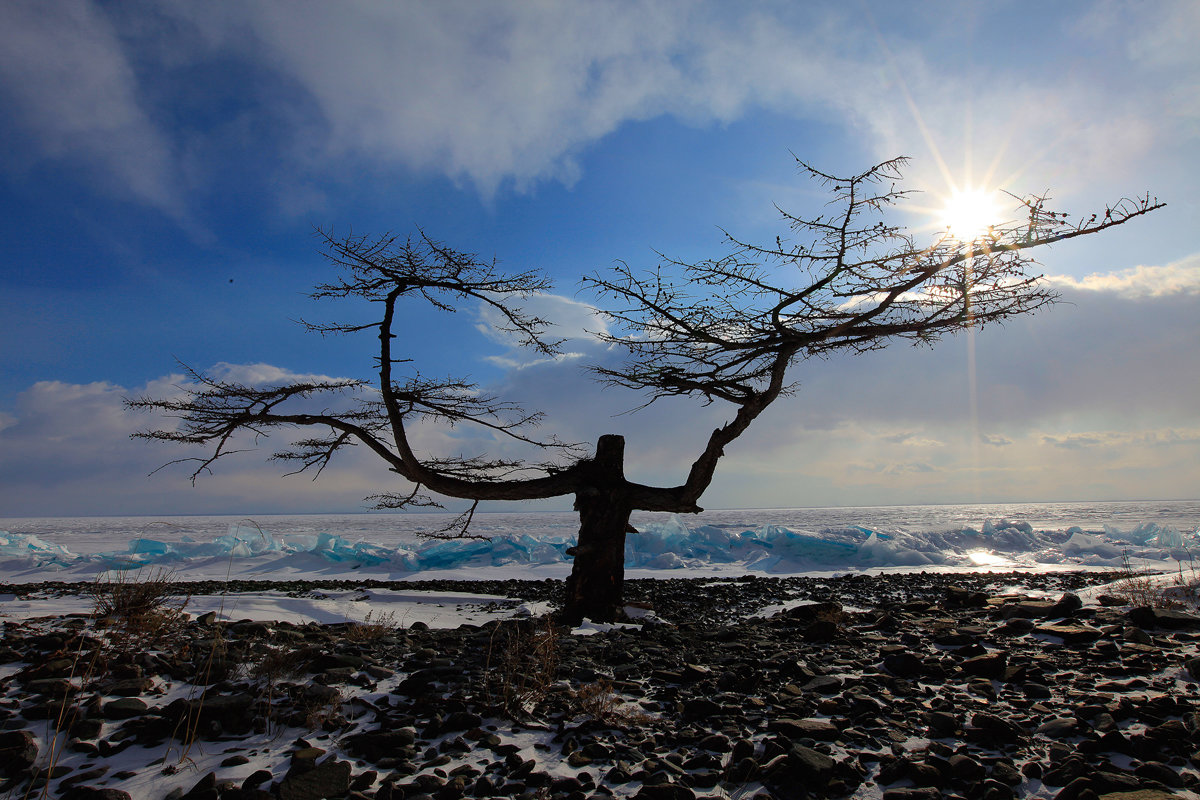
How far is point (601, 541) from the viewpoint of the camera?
7531 millimetres

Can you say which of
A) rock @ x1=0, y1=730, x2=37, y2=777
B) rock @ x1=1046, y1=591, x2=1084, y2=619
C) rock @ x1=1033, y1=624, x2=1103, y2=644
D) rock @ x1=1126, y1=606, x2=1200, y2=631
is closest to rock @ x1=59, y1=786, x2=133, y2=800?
rock @ x1=0, y1=730, x2=37, y2=777

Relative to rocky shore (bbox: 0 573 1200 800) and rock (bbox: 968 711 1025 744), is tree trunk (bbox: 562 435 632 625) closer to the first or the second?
rocky shore (bbox: 0 573 1200 800)

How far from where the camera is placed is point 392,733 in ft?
10.3

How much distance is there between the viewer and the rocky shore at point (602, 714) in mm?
2729

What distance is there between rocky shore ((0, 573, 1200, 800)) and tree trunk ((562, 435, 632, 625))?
205cm

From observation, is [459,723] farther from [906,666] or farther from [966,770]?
[906,666]

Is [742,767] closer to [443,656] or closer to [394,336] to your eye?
[443,656]

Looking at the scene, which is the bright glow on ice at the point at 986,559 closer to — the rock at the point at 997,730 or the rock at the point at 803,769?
the rock at the point at 997,730

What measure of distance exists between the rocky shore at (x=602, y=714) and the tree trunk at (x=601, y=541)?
2.05m

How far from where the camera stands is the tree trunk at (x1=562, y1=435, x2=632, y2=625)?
740cm

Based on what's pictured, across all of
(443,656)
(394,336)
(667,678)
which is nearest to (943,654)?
(667,678)

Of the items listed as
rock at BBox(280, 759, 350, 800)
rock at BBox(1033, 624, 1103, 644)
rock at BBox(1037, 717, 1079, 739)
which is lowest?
rock at BBox(280, 759, 350, 800)

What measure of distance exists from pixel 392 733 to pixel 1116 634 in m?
5.65

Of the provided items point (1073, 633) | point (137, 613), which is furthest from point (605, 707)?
point (1073, 633)
